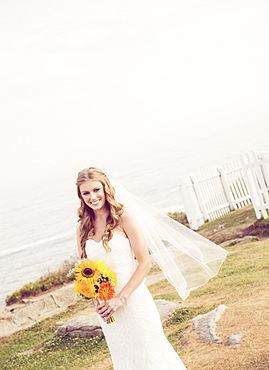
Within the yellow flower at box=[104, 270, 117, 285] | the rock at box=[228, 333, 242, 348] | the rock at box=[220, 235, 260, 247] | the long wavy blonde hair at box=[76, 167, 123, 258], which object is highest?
the long wavy blonde hair at box=[76, 167, 123, 258]

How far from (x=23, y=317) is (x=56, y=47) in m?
66.7

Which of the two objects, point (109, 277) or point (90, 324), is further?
point (90, 324)

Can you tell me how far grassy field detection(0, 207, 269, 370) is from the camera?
5492mm

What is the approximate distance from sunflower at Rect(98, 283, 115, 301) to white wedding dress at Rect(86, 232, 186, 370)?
0.13m

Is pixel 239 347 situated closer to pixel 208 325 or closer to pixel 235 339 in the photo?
pixel 235 339

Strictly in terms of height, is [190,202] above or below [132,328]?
below

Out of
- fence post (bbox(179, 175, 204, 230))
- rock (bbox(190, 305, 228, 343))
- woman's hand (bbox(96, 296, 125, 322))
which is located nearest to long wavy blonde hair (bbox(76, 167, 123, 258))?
woman's hand (bbox(96, 296, 125, 322))

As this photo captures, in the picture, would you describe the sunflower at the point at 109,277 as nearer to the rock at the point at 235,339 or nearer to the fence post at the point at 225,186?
the rock at the point at 235,339

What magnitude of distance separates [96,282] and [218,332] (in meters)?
2.84

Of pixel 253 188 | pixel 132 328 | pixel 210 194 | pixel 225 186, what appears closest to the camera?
pixel 132 328

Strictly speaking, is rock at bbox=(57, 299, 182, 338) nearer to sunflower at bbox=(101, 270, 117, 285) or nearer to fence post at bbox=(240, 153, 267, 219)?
sunflower at bbox=(101, 270, 117, 285)

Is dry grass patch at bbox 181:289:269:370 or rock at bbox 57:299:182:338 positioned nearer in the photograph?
dry grass patch at bbox 181:289:269:370

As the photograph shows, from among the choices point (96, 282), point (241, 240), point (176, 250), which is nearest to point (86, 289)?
point (96, 282)

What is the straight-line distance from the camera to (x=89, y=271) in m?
3.82
